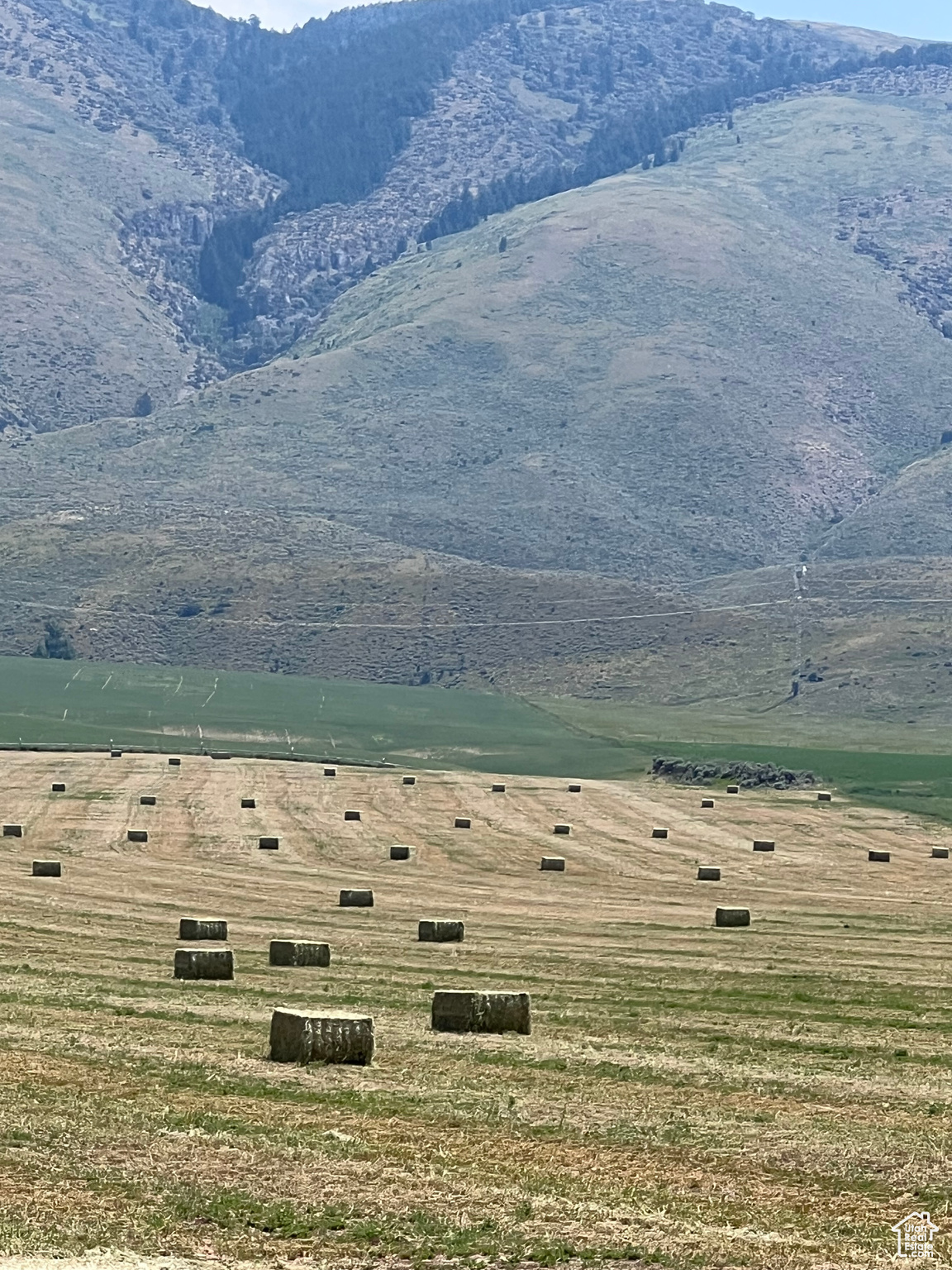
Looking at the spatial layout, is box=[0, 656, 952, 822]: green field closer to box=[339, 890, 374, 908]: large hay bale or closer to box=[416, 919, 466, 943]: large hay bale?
box=[339, 890, 374, 908]: large hay bale

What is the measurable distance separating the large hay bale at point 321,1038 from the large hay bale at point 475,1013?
2437 millimetres

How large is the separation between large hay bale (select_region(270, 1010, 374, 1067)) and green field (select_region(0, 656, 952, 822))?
51.0 meters

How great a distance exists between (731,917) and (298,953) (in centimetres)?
1085

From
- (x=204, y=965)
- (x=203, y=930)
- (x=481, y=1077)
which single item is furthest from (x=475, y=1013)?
(x=203, y=930)

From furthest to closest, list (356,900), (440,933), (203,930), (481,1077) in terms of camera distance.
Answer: (356,900)
(440,933)
(203,930)
(481,1077)

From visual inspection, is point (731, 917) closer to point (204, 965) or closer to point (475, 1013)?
point (204, 965)

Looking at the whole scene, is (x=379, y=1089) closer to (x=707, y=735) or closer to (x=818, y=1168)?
(x=818, y=1168)

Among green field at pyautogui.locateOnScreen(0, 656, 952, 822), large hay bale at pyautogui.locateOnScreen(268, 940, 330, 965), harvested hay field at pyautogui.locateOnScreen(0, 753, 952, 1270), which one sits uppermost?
green field at pyautogui.locateOnScreen(0, 656, 952, 822)

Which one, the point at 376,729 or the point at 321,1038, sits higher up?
the point at 376,729

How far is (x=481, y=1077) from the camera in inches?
700

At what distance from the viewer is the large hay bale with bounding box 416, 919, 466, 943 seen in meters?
30.4

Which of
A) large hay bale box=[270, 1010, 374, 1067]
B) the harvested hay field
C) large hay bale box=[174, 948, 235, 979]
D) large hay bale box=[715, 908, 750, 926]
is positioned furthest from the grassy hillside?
large hay bale box=[270, 1010, 374, 1067]

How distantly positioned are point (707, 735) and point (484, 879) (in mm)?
74567

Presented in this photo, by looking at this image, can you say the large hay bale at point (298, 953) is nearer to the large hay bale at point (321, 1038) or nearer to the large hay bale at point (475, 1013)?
the large hay bale at point (475, 1013)
